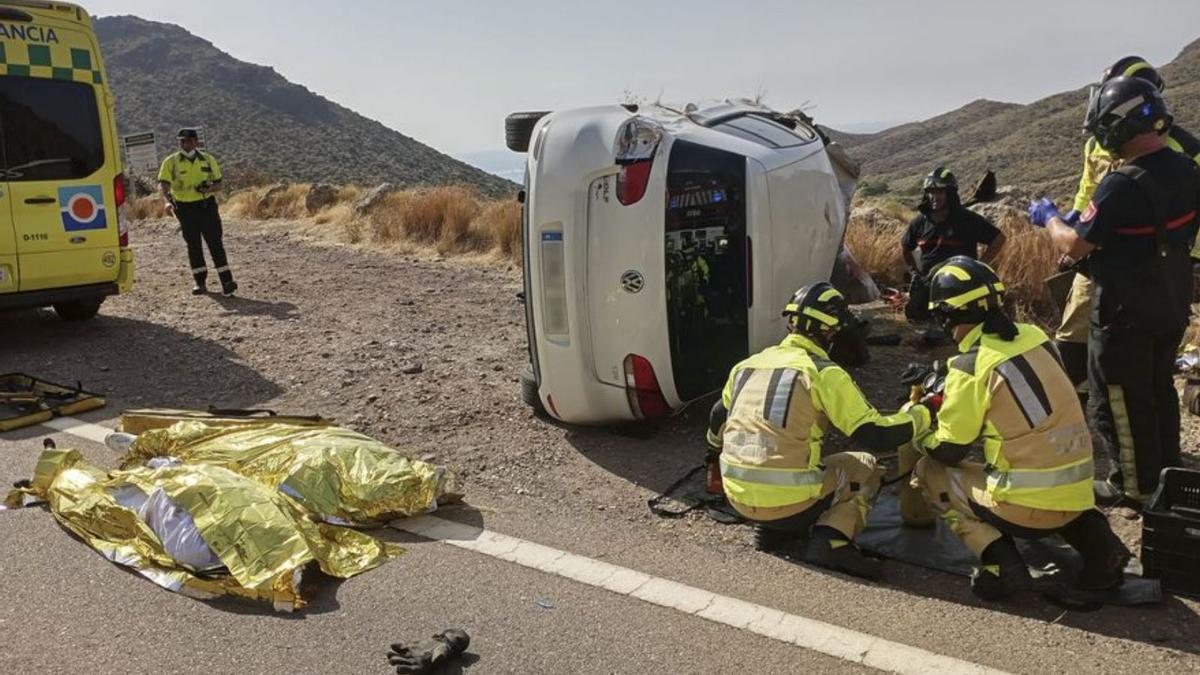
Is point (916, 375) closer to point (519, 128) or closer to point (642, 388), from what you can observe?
point (642, 388)

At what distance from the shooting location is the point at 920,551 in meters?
3.98

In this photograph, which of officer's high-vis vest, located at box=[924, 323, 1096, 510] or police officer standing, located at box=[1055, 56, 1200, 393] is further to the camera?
police officer standing, located at box=[1055, 56, 1200, 393]

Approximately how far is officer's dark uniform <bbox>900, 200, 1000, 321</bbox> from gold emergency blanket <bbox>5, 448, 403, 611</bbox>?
456 centimetres

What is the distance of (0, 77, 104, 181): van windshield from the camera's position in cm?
763

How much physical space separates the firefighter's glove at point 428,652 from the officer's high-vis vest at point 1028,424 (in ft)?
6.60

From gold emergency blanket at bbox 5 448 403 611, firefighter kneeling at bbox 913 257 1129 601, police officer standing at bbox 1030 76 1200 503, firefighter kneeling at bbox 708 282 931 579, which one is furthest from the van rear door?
police officer standing at bbox 1030 76 1200 503

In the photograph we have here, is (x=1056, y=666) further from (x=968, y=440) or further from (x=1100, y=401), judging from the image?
(x=1100, y=401)

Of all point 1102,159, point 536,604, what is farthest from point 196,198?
point 1102,159

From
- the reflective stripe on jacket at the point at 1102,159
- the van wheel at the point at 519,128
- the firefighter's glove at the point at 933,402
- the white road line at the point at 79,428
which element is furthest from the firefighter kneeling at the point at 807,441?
the white road line at the point at 79,428

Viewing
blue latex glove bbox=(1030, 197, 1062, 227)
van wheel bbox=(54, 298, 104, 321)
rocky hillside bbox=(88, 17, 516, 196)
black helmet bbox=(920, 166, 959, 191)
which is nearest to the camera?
blue latex glove bbox=(1030, 197, 1062, 227)

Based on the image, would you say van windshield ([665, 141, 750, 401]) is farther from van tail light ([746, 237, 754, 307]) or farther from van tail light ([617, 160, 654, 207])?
van tail light ([617, 160, 654, 207])

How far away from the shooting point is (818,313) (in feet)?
13.1

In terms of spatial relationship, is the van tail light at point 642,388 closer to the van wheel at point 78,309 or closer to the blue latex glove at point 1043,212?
the blue latex glove at point 1043,212

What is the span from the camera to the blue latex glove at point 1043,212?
14.9ft
